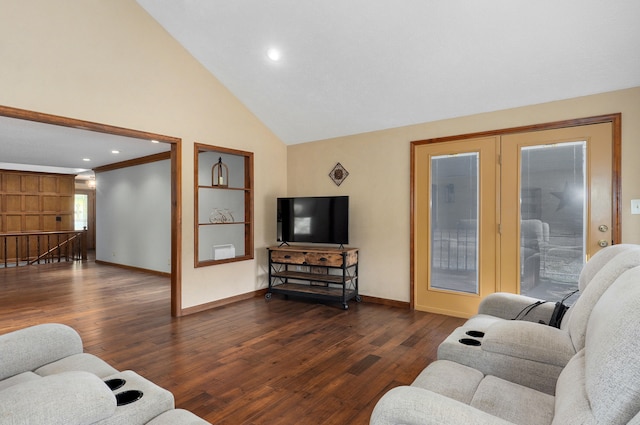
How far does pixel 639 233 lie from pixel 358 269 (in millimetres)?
2984

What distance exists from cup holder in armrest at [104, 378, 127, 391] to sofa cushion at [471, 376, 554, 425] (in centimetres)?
147

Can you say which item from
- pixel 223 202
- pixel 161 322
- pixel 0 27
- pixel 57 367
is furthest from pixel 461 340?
pixel 223 202

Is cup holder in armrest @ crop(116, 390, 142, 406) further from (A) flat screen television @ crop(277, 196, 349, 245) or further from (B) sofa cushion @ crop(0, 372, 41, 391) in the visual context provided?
(A) flat screen television @ crop(277, 196, 349, 245)

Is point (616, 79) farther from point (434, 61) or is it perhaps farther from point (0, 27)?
point (0, 27)

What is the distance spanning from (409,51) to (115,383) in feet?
11.2

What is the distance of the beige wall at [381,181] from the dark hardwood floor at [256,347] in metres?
0.47

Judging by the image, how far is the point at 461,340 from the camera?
1.97m

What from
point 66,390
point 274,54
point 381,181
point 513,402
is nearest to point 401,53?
point 274,54

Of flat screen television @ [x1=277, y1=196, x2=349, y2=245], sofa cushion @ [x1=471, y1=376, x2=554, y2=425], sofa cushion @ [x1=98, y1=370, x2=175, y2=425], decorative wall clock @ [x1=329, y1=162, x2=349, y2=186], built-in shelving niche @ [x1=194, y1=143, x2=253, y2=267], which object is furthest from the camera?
built-in shelving niche @ [x1=194, y1=143, x2=253, y2=267]

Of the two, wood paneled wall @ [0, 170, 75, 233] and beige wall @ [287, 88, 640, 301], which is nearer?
beige wall @ [287, 88, 640, 301]

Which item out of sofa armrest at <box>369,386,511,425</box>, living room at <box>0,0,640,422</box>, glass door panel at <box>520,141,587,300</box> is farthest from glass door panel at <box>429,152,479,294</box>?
sofa armrest at <box>369,386,511,425</box>

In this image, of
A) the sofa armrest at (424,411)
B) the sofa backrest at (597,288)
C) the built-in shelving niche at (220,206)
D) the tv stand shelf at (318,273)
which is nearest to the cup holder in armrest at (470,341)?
the sofa backrest at (597,288)

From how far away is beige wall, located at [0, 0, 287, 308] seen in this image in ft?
9.73

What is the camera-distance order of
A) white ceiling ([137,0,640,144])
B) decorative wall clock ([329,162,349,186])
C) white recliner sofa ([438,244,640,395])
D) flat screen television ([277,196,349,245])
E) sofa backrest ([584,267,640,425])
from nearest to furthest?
1. sofa backrest ([584,267,640,425])
2. white recliner sofa ([438,244,640,395])
3. white ceiling ([137,0,640,144])
4. flat screen television ([277,196,349,245])
5. decorative wall clock ([329,162,349,186])
